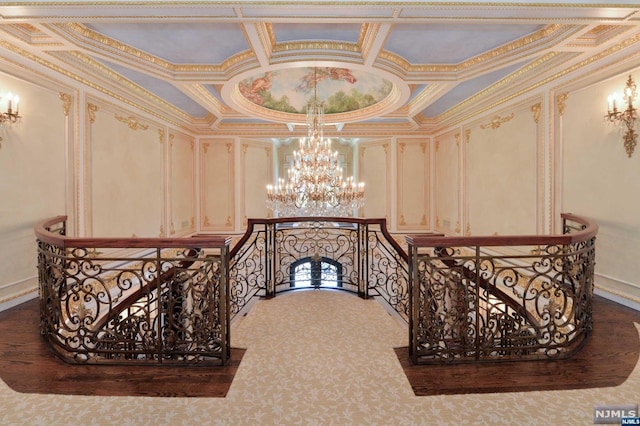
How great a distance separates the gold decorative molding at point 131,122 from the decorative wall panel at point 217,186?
266 centimetres

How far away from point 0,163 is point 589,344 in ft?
22.7

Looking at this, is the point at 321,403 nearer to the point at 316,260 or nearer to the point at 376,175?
the point at 316,260

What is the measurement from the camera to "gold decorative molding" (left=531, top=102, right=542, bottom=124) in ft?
17.7

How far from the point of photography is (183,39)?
14.3 feet

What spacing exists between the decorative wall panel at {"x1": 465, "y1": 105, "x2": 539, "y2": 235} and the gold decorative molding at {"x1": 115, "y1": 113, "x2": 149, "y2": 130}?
7369mm

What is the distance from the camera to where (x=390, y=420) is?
6.88 ft

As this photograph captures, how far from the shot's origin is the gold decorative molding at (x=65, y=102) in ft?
15.6

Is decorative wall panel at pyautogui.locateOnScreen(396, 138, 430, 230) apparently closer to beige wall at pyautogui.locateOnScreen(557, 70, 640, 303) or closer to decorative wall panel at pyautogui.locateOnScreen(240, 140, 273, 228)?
decorative wall panel at pyautogui.locateOnScreen(240, 140, 273, 228)

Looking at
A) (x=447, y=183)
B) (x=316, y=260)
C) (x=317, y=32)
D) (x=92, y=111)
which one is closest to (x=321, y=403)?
(x=316, y=260)

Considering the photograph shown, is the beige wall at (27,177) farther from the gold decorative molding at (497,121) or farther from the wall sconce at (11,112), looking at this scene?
the gold decorative molding at (497,121)

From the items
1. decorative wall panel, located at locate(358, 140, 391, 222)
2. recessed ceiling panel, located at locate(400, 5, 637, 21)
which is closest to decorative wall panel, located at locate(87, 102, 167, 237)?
recessed ceiling panel, located at locate(400, 5, 637, 21)

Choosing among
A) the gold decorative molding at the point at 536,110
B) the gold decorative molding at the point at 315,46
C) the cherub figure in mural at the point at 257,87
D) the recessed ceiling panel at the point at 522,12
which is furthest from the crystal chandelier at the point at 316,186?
the gold decorative molding at the point at 536,110

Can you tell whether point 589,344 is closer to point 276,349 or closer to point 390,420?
point 390,420

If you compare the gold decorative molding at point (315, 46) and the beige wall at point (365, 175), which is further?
the gold decorative molding at point (315, 46)
